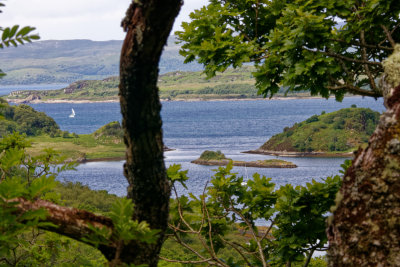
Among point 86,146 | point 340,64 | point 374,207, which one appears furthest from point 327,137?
point 374,207

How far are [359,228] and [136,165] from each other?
51.9 inches

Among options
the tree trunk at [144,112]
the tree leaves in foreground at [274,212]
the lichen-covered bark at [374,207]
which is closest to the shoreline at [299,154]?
the tree leaves in foreground at [274,212]

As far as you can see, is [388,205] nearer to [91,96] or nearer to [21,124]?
[21,124]

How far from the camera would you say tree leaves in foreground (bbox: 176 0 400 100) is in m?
4.50

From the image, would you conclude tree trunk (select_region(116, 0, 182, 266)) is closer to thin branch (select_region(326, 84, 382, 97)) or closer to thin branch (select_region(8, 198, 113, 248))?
thin branch (select_region(8, 198, 113, 248))

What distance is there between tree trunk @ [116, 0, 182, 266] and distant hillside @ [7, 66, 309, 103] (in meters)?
140

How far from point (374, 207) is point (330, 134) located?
67.5 metres

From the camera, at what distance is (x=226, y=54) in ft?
16.3

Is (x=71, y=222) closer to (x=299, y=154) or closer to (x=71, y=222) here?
(x=71, y=222)

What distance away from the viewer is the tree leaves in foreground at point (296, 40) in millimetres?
4504

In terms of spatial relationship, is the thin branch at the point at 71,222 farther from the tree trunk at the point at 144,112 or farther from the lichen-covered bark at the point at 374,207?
the lichen-covered bark at the point at 374,207

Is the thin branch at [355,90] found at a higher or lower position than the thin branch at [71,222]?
higher

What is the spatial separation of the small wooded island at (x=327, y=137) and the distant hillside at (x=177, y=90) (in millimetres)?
73423

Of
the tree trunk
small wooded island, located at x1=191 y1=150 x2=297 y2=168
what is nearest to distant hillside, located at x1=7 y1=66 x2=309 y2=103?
small wooded island, located at x1=191 y1=150 x2=297 y2=168
